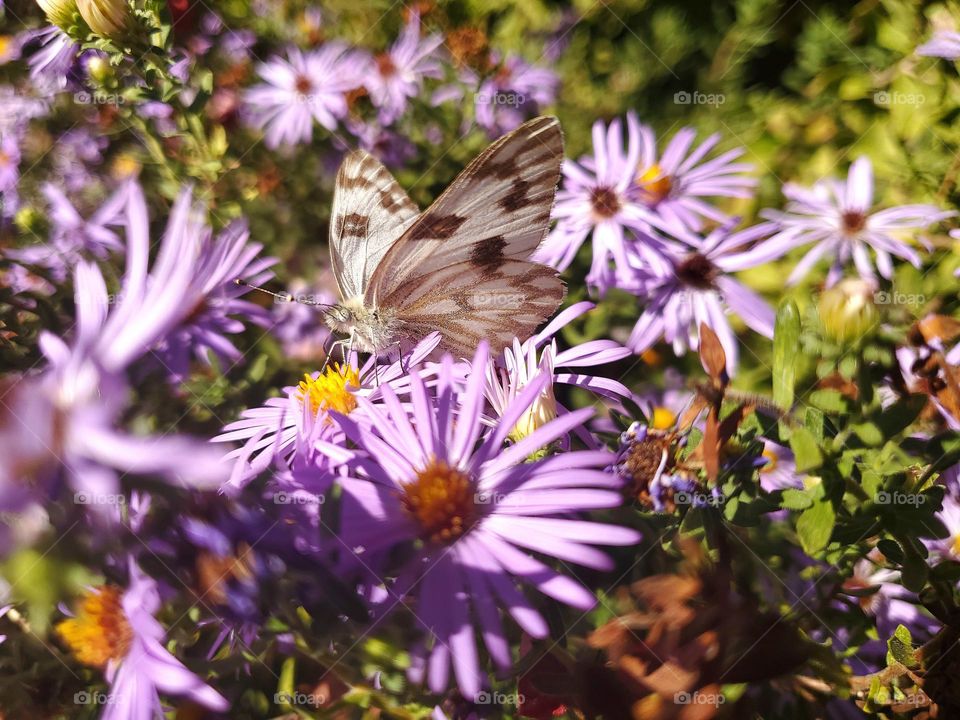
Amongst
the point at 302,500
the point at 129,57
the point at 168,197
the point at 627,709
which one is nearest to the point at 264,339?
the point at 168,197

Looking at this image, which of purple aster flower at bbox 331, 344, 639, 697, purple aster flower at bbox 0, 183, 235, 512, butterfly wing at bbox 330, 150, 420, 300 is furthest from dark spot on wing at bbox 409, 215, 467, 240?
purple aster flower at bbox 0, 183, 235, 512

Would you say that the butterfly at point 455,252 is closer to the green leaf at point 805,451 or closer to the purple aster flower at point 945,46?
the green leaf at point 805,451

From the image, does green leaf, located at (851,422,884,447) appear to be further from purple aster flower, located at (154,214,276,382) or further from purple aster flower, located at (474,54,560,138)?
purple aster flower, located at (474,54,560,138)

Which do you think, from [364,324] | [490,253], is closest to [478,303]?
[490,253]

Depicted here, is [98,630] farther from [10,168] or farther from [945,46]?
[945,46]

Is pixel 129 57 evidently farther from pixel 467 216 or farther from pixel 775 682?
pixel 775 682

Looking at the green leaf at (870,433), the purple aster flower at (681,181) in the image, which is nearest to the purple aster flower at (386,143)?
the purple aster flower at (681,181)

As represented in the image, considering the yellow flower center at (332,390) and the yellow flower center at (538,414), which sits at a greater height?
the yellow flower center at (332,390)
